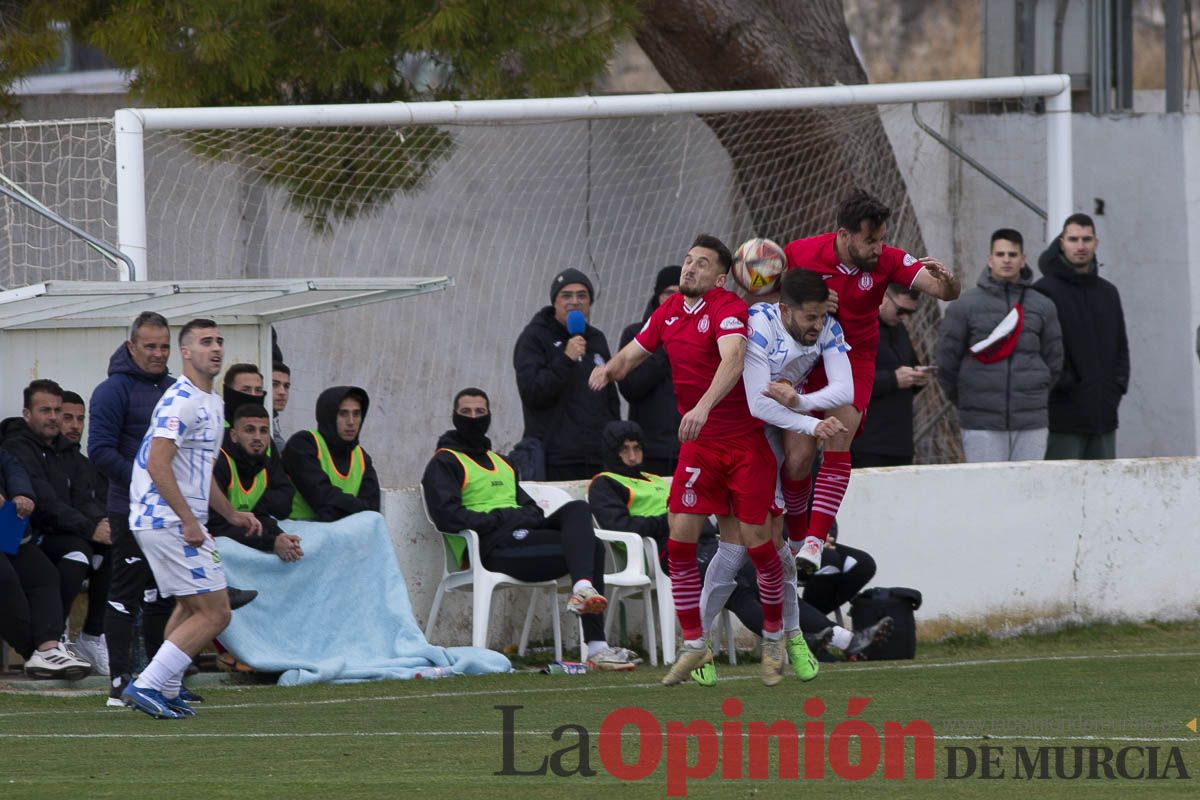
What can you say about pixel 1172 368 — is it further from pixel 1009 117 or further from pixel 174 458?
pixel 174 458

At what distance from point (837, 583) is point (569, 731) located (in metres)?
4.72

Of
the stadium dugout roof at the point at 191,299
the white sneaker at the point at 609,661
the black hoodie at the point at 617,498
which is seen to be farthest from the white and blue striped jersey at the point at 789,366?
the stadium dugout roof at the point at 191,299

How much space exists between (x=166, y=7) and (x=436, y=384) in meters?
3.81

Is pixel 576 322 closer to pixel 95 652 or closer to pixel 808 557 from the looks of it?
pixel 808 557

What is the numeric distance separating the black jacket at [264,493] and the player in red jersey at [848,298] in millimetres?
3244

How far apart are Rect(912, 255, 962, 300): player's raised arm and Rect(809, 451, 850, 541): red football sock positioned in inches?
39.2

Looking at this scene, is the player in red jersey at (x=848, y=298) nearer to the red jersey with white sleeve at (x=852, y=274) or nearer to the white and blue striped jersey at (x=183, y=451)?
the red jersey with white sleeve at (x=852, y=274)

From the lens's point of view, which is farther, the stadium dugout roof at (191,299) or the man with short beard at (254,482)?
the man with short beard at (254,482)

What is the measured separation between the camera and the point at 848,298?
975 cm

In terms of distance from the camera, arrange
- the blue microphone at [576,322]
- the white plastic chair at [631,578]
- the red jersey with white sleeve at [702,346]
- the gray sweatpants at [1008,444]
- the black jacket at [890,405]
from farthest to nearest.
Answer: the gray sweatpants at [1008,444]
the black jacket at [890,405]
the blue microphone at [576,322]
the white plastic chair at [631,578]
the red jersey with white sleeve at [702,346]

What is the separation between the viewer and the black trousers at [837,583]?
12578 mm

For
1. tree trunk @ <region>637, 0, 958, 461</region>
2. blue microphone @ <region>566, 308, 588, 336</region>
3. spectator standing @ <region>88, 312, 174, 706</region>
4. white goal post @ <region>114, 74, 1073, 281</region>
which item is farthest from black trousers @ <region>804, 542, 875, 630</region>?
tree trunk @ <region>637, 0, 958, 461</region>

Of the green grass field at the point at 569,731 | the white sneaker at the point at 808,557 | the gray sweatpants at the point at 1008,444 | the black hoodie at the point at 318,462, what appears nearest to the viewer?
the green grass field at the point at 569,731

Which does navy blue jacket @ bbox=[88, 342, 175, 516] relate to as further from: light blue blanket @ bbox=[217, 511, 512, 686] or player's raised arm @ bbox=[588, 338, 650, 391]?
player's raised arm @ bbox=[588, 338, 650, 391]
